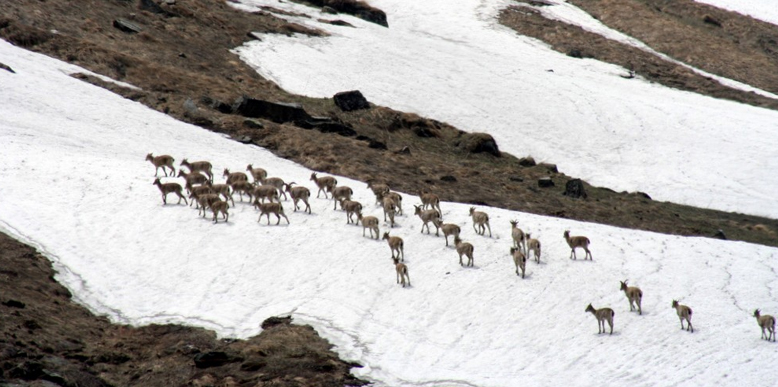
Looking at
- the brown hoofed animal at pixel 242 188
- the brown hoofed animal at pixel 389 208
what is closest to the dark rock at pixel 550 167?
the brown hoofed animal at pixel 389 208

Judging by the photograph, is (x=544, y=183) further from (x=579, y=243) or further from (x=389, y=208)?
(x=389, y=208)

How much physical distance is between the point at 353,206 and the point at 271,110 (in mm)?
17813

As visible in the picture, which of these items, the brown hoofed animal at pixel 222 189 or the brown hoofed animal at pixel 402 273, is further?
the brown hoofed animal at pixel 222 189

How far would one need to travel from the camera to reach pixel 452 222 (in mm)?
29922

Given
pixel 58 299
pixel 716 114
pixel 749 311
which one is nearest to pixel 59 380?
pixel 58 299

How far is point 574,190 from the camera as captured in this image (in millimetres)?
40938

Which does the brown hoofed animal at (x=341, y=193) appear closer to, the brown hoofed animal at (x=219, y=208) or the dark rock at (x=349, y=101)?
the brown hoofed animal at (x=219, y=208)

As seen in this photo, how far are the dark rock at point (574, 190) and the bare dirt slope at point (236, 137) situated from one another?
495 mm

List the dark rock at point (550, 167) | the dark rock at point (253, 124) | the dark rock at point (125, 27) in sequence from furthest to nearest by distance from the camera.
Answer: the dark rock at point (125, 27) < the dark rock at point (550, 167) < the dark rock at point (253, 124)

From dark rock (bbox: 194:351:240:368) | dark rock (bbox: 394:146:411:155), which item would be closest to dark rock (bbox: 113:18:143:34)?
dark rock (bbox: 394:146:411:155)

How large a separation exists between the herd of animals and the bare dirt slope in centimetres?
568

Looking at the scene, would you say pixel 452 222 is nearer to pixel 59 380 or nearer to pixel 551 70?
pixel 59 380

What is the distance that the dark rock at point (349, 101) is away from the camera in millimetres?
50125

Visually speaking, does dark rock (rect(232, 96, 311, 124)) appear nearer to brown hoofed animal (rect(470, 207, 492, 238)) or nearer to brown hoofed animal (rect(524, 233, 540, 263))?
brown hoofed animal (rect(470, 207, 492, 238))
